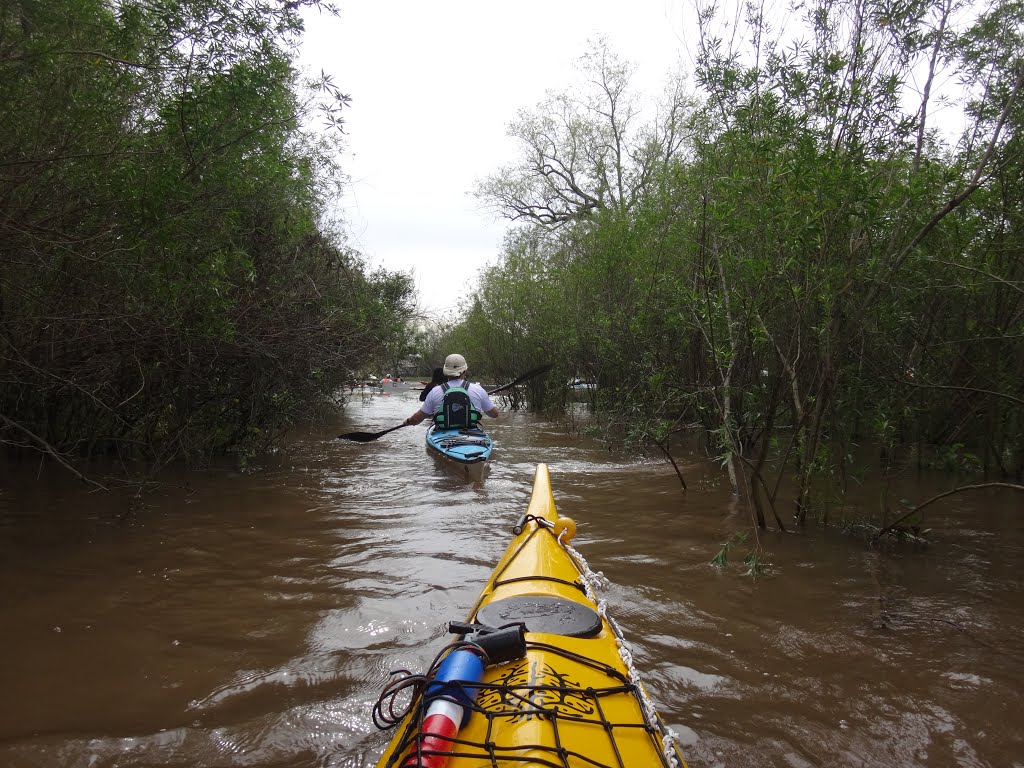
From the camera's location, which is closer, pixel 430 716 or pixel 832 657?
pixel 430 716

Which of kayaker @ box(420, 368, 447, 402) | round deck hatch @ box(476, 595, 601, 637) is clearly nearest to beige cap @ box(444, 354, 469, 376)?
kayaker @ box(420, 368, 447, 402)

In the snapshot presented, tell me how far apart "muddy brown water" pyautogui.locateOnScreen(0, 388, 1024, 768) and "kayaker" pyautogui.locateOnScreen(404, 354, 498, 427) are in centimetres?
197

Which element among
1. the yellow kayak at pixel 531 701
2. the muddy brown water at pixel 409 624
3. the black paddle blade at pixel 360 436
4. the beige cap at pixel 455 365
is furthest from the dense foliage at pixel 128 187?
the black paddle blade at pixel 360 436

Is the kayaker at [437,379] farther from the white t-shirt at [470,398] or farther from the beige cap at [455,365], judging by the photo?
the beige cap at [455,365]

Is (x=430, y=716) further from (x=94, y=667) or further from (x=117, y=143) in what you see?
(x=117, y=143)

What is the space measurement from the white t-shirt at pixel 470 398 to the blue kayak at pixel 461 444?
28cm

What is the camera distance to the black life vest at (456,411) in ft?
25.2

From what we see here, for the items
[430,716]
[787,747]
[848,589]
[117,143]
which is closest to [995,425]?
[848,589]

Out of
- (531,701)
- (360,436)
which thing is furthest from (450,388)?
(531,701)

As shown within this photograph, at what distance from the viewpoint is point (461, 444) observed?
24.7 ft

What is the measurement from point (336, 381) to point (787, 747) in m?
7.35

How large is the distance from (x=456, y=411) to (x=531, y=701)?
6.08 meters

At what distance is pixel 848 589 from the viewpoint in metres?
3.73

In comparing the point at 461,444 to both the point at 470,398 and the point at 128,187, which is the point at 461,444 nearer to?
the point at 470,398
